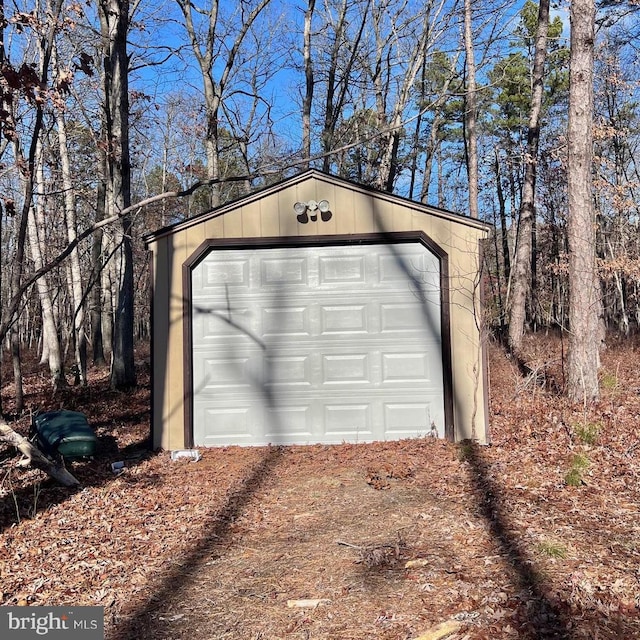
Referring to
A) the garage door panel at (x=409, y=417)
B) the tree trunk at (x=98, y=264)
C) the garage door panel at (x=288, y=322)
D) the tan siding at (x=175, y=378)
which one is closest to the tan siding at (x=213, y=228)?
the tan siding at (x=175, y=378)

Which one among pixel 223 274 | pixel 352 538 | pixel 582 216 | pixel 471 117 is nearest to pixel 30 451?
pixel 352 538

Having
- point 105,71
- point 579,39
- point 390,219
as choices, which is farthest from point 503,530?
point 105,71

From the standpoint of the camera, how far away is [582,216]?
7.73 meters

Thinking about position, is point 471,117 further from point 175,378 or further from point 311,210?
point 175,378

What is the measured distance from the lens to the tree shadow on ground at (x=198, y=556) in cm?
319

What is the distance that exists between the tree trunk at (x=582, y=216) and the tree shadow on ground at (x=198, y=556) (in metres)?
4.26

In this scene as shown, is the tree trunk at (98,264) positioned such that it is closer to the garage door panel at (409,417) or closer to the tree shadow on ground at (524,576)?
the garage door panel at (409,417)

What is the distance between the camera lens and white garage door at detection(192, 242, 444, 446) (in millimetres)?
7137

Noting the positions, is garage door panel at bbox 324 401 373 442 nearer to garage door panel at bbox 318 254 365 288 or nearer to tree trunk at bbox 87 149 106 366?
garage door panel at bbox 318 254 365 288

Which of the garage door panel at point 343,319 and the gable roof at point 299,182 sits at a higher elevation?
the gable roof at point 299,182

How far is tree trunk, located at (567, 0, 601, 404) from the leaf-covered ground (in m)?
0.56


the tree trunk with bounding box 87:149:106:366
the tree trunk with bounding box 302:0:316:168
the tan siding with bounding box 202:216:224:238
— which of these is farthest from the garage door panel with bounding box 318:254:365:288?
the tree trunk with bounding box 302:0:316:168

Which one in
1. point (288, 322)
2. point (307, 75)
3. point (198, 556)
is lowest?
point (198, 556)

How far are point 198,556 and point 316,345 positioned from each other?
11.4 ft
